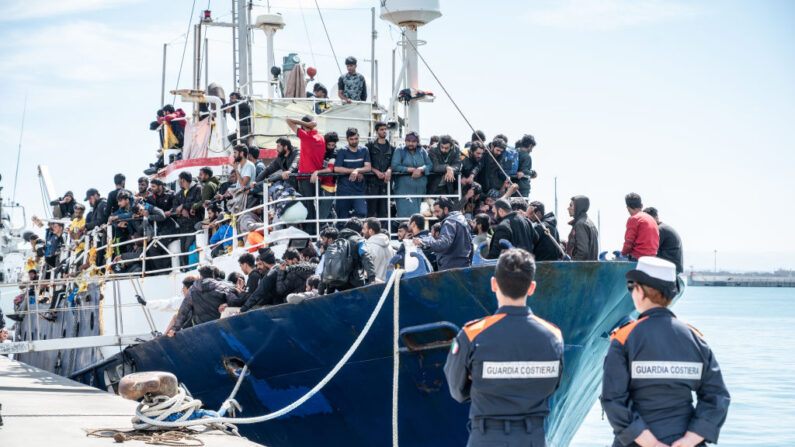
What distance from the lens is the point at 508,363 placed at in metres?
4.25

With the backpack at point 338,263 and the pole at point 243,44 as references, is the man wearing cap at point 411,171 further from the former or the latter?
the pole at point 243,44

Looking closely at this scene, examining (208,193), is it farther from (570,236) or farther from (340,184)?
(570,236)

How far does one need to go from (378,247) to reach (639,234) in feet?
8.90

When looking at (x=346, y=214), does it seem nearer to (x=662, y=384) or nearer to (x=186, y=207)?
(x=186, y=207)

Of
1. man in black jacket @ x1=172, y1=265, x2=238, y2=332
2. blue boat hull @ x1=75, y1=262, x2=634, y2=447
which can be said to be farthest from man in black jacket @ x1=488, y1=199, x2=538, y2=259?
man in black jacket @ x1=172, y1=265, x2=238, y2=332

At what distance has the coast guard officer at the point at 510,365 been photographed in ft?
14.0

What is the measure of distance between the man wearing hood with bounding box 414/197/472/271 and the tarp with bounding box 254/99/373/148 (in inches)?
253

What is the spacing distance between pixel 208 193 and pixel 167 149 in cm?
545

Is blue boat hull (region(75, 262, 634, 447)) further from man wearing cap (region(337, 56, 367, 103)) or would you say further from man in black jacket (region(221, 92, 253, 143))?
man wearing cap (region(337, 56, 367, 103))

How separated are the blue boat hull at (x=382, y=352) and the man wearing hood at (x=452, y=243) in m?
0.91

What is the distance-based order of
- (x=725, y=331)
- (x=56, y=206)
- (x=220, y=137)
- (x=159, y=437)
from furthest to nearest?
1. (x=725, y=331)
2. (x=56, y=206)
3. (x=220, y=137)
4. (x=159, y=437)

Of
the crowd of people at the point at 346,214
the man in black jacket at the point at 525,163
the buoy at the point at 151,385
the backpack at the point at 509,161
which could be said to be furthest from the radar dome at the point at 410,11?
the buoy at the point at 151,385

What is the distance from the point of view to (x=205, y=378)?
1045 cm

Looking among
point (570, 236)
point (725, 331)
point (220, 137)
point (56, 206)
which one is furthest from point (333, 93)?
point (725, 331)
